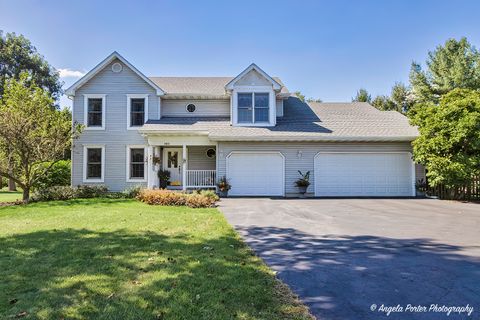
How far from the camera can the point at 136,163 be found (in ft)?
54.2

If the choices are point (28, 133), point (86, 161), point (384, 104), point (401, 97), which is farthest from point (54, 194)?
point (401, 97)

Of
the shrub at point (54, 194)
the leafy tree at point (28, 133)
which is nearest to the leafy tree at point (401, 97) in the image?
the leafy tree at point (28, 133)

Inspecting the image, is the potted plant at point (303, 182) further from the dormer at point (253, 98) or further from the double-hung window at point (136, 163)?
the double-hung window at point (136, 163)

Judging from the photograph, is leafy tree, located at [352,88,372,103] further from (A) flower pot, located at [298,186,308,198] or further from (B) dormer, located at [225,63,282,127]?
(A) flower pot, located at [298,186,308,198]

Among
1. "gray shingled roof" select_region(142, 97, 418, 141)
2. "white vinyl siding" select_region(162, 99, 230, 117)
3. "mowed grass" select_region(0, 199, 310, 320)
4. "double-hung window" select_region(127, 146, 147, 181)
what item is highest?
"white vinyl siding" select_region(162, 99, 230, 117)

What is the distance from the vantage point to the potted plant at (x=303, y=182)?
15023 mm

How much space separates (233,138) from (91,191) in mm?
7722

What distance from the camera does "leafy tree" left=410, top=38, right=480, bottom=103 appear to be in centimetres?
2820

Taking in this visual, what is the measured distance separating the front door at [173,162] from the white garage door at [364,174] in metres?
7.97

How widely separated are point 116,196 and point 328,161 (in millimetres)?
11147

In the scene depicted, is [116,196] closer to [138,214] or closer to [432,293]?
[138,214]

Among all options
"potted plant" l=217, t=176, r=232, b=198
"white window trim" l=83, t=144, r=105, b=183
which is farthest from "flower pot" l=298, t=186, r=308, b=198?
"white window trim" l=83, t=144, r=105, b=183

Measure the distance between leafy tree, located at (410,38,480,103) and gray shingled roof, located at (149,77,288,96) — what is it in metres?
21.0

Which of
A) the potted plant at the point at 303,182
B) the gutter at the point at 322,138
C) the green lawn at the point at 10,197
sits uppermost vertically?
the gutter at the point at 322,138
